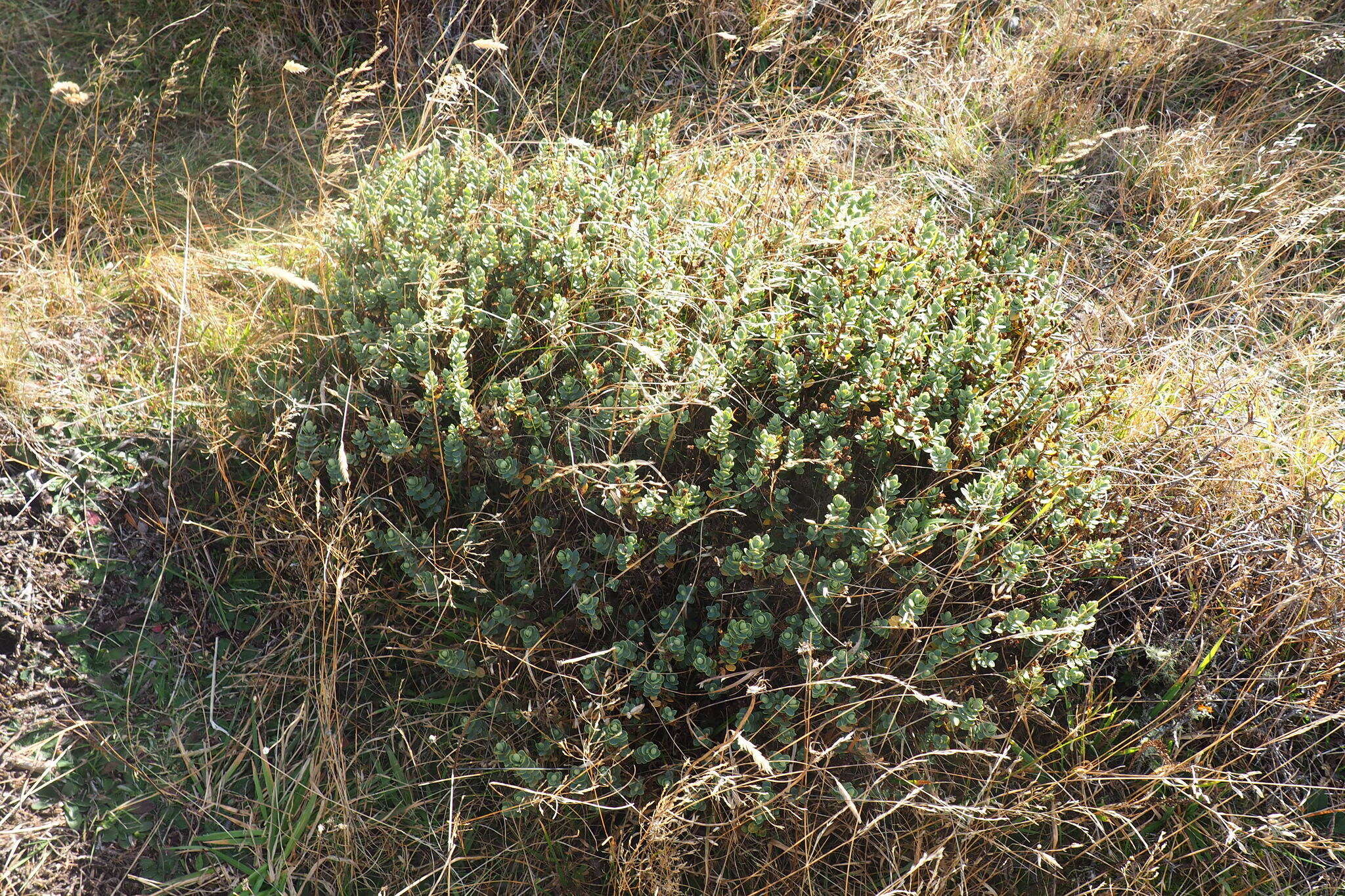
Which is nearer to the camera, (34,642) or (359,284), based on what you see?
(34,642)

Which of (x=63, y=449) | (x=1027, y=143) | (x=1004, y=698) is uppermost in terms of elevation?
(x=1027, y=143)

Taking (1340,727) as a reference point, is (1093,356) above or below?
above

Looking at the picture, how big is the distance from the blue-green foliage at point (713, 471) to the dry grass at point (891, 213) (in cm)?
17

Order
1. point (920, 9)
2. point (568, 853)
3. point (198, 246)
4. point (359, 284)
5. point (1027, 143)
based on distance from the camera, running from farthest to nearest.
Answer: point (920, 9), point (1027, 143), point (198, 246), point (359, 284), point (568, 853)

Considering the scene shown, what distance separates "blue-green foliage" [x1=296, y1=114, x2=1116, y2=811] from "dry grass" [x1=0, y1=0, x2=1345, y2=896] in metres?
0.17

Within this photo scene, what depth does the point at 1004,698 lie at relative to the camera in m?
2.18

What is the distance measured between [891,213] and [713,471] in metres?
1.41

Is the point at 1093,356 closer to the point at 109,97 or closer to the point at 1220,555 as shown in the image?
the point at 1220,555

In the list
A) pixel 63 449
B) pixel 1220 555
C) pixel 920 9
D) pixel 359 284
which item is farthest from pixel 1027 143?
pixel 63 449

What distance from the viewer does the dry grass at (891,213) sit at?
2082mm

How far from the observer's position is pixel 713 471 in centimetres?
226

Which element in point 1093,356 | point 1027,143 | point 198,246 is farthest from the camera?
point 1027,143

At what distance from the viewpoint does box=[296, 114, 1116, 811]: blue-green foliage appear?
2.06 metres

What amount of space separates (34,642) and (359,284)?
1.26 metres
